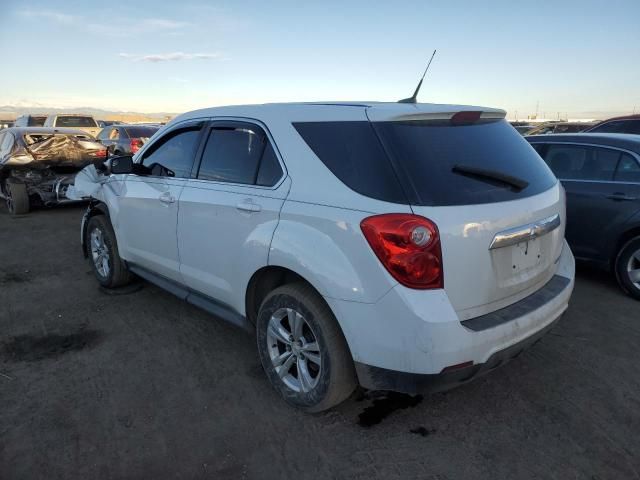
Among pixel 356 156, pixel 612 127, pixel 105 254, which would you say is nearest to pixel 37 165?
pixel 105 254

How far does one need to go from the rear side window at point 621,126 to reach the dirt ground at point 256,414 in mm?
7778

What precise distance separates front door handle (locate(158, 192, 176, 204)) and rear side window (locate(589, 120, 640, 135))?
10163 millimetres

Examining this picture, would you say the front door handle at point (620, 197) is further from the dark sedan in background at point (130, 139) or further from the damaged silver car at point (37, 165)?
the dark sedan in background at point (130, 139)

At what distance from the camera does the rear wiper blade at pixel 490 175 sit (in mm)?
2545

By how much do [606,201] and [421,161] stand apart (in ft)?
11.2

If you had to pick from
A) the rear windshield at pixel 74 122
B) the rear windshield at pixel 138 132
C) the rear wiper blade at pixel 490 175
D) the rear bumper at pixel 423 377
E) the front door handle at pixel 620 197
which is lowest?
the rear bumper at pixel 423 377

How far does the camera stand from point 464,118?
111 inches

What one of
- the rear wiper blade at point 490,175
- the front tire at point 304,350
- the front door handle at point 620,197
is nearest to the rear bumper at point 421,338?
the front tire at point 304,350

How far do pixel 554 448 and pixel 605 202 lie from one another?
3.25 meters

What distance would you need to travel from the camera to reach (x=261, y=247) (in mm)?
2893

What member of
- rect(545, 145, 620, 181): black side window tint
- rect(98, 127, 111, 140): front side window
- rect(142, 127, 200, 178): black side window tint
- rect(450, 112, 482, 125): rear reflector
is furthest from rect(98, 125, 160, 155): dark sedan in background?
rect(450, 112, 482, 125): rear reflector

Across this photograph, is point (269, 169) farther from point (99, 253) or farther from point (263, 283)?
point (99, 253)

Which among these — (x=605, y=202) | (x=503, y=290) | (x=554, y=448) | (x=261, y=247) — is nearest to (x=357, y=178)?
(x=261, y=247)

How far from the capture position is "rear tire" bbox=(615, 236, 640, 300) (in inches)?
185
